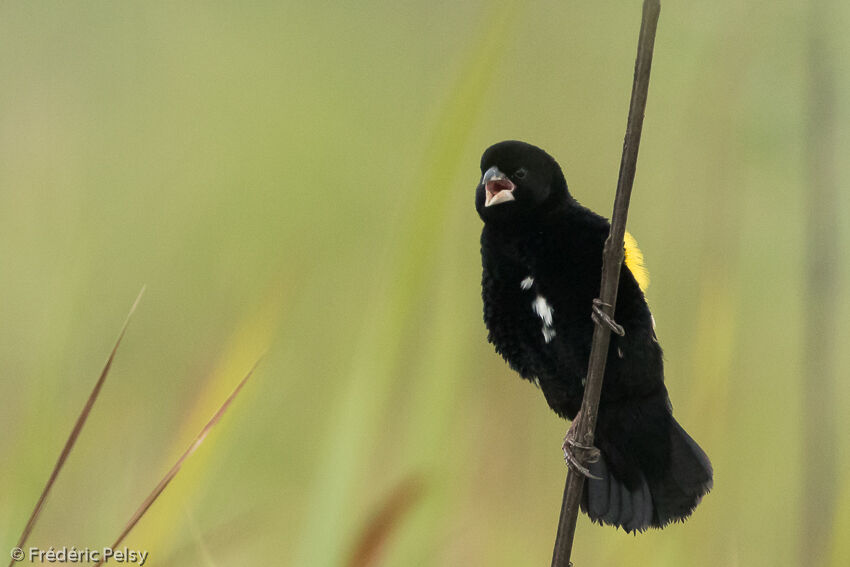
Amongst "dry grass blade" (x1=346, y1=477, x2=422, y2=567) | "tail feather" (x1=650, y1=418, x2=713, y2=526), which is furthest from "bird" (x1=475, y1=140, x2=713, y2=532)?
"dry grass blade" (x1=346, y1=477, x2=422, y2=567)

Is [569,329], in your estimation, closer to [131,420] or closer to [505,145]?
[505,145]

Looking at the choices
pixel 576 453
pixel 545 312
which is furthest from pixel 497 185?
pixel 576 453

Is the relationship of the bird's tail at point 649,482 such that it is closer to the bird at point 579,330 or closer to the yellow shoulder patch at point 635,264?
the bird at point 579,330

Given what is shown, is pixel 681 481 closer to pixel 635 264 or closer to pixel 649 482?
pixel 649 482

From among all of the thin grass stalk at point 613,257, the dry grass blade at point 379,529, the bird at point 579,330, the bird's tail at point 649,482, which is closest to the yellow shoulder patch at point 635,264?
the bird at point 579,330

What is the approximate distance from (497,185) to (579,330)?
288 mm

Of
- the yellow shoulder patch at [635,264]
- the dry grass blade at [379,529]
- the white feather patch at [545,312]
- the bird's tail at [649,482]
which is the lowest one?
the dry grass blade at [379,529]

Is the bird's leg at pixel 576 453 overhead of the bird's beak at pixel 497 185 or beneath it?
beneath

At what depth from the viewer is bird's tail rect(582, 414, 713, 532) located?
4.69 feet

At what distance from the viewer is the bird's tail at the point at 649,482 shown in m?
1.43

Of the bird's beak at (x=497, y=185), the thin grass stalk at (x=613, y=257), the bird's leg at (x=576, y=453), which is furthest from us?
the bird's beak at (x=497, y=185)

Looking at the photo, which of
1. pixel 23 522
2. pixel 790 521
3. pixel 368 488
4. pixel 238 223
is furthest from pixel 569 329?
pixel 238 223

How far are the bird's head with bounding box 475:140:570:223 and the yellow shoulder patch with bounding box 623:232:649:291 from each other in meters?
0.14

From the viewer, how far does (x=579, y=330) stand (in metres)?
1.41
